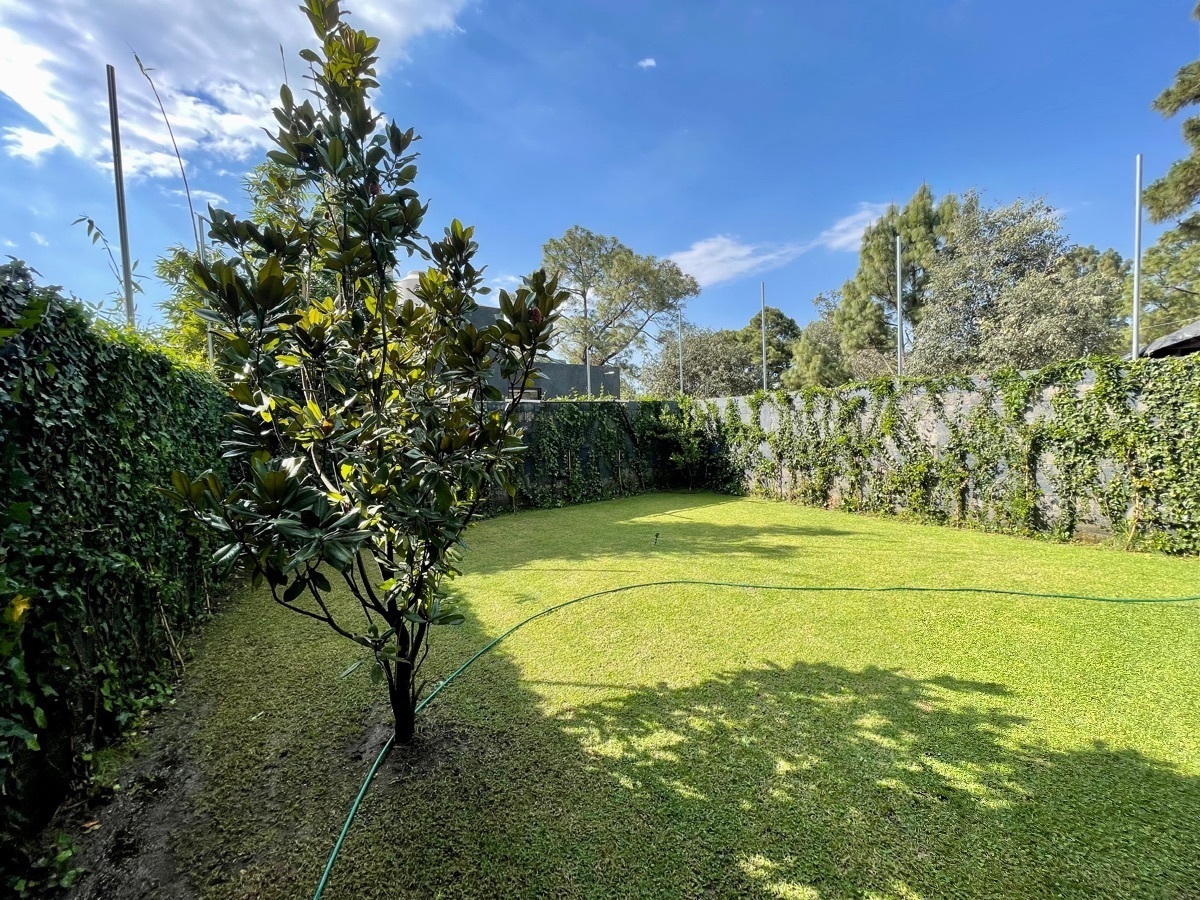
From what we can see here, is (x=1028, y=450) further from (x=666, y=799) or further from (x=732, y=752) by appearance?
(x=666, y=799)

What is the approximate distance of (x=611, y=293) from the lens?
23.5 m

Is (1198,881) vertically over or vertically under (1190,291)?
under

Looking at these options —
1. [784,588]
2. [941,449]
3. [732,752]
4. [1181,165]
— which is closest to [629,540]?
[784,588]

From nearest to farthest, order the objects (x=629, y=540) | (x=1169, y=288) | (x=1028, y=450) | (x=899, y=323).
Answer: (x=1028, y=450) → (x=629, y=540) → (x=899, y=323) → (x=1169, y=288)

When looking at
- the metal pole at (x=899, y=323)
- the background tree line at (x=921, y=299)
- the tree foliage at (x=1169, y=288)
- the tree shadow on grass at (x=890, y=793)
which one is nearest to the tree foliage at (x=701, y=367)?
the background tree line at (x=921, y=299)

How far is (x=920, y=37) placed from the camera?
802 centimetres

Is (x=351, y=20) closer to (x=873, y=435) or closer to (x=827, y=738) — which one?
(x=827, y=738)

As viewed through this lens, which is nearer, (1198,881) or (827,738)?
(1198,881)

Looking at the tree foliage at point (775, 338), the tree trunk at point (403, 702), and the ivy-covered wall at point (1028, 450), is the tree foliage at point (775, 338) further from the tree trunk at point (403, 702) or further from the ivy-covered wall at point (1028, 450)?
the tree trunk at point (403, 702)

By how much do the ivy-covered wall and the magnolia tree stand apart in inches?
247

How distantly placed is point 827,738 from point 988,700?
0.98 meters

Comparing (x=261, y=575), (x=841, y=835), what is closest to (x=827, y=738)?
(x=841, y=835)

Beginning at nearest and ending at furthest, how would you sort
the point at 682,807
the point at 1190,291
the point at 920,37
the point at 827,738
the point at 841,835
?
the point at 841,835 → the point at 682,807 → the point at 827,738 → the point at 920,37 → the point at 1190,291

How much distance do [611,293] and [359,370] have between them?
903 inches
